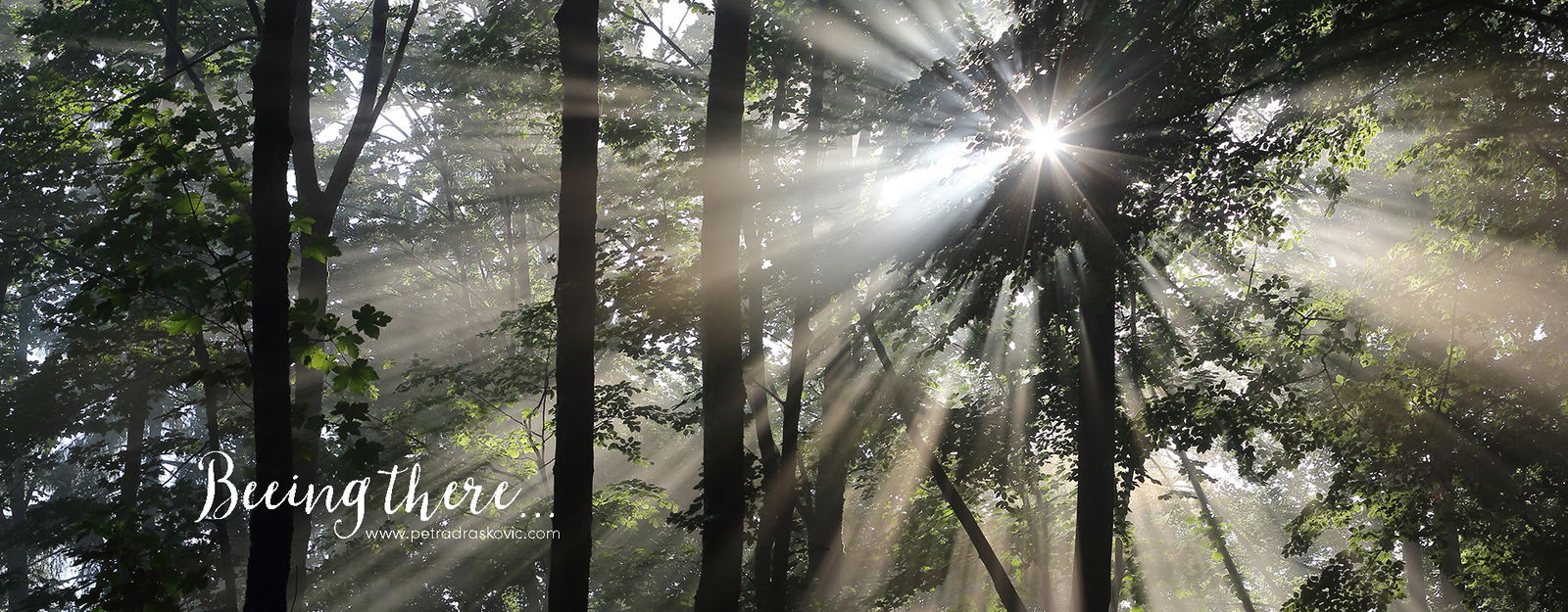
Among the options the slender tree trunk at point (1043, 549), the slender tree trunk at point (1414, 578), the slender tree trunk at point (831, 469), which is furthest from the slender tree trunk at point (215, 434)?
the slender tree trunk at point (1414, 578)

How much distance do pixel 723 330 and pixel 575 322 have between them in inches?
52.3

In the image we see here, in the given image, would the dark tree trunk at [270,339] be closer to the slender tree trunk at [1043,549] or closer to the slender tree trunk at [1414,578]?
the slender tree trunk at [1043,549]

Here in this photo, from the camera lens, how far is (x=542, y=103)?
1424 cm

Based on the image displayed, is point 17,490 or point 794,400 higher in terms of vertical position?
point 17,490

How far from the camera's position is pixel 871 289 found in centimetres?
1428

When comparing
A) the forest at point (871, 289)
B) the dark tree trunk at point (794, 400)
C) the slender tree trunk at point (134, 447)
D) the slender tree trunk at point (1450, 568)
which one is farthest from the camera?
the slender tree trunk at point (134, 447)

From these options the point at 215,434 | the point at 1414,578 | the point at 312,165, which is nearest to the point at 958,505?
the point at 312,165

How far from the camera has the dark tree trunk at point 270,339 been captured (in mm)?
4453

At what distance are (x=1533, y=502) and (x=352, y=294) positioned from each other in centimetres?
2867

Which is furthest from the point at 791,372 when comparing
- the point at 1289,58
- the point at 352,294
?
the point at 352,294

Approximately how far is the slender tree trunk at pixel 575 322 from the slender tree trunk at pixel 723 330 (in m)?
1.04

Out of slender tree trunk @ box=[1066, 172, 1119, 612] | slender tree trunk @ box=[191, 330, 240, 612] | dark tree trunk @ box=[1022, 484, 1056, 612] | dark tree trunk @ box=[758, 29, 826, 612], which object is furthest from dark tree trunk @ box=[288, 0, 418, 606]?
dark tree trunk @ box=[1022, 484, 1056, 612]

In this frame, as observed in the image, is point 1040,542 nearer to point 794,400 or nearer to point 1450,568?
point 1450,568

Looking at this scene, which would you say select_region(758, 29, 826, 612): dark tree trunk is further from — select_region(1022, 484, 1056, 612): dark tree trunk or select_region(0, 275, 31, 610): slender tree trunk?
select_region(0, 275, 31, 610): slender tree trunk
